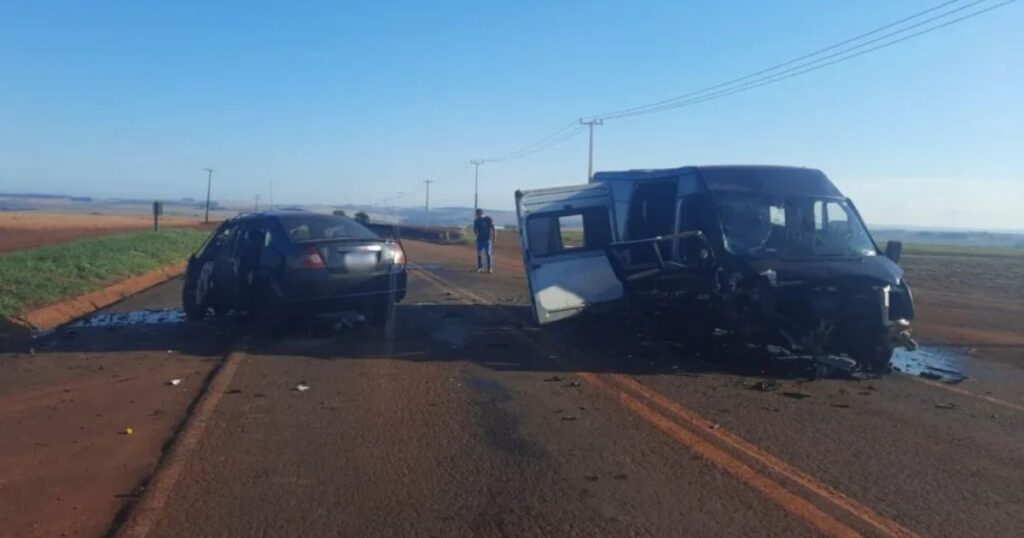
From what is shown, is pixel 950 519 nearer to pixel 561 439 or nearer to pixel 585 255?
pixel 561 439

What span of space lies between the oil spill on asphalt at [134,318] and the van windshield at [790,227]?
8590 millimetres

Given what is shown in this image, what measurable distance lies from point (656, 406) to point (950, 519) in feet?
11.0

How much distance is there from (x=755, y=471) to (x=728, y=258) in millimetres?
5252

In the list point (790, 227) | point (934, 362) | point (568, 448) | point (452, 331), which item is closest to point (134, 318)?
point (452, 331)

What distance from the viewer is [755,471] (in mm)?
6566

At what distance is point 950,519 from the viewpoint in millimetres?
5641

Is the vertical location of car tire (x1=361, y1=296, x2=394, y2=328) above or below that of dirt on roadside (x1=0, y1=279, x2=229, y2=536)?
above

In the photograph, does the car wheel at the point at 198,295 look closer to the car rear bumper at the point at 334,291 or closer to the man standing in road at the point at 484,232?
the car rear bumper at the point at 334,291

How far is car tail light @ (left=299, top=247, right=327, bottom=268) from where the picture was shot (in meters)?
13.0

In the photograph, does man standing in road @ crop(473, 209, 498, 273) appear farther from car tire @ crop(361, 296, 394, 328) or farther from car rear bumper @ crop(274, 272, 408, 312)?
car rear bumper @ crop(274, 272, 408, 312)

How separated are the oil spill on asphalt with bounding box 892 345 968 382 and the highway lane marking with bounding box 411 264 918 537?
3665 mm

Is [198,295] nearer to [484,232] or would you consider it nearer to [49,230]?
[484,232]

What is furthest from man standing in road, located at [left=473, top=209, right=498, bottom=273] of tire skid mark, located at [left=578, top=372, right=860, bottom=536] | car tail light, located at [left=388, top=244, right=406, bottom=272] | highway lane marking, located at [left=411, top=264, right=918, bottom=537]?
tire skid mark, located at [left=578, top=372, right=860, bottom=536]

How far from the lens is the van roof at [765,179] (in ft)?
40.4
